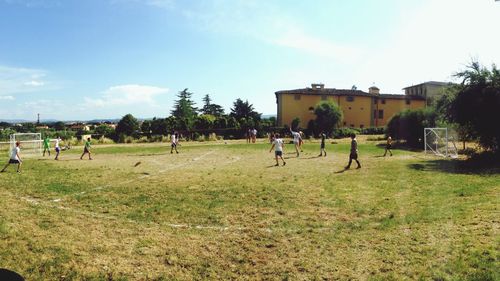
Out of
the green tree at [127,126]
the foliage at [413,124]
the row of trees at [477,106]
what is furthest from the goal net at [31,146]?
the foliage at [413,124]

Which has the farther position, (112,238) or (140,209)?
(140,209)

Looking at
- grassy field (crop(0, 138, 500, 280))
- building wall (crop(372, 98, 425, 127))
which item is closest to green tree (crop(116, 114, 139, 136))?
grassy field (crop(0, 138, 500, 280))

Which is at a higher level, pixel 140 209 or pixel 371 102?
pixel 371 102

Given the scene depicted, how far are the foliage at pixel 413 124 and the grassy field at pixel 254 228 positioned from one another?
19.4m

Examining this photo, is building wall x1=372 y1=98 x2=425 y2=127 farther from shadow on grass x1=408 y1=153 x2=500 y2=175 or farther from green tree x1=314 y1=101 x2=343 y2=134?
shadow on grass x1=408 y1=153 x2=500 y2=175

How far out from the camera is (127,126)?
50844 millimetres

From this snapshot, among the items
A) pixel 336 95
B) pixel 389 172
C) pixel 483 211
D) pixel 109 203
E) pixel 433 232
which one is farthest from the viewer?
pixel 336 95

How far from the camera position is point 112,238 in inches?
322

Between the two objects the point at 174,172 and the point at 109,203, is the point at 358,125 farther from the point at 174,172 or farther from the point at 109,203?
the point at 109,203

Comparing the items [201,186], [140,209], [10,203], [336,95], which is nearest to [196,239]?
[140,209]

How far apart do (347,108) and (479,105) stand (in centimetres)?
4594

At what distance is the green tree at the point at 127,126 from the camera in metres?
50.7

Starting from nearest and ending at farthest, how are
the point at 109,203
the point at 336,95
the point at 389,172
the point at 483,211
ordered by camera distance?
the point at 483,211 < the point at 109,203 < the point at 389,172 < the point at 336,95

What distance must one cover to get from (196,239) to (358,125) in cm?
6268
